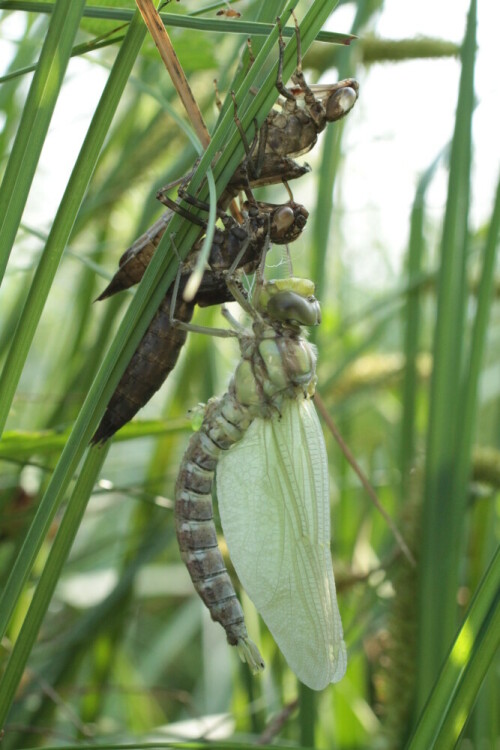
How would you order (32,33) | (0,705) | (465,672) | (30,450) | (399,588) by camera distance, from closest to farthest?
(465,672) < (0,705) < (30,450) < (399,588) < (32,33)

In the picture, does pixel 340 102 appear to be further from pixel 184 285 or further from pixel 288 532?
pixel 288 532

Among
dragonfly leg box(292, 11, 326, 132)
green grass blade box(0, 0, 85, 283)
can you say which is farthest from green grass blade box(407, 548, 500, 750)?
dragonfly leg box(292, 11, 326, 132)

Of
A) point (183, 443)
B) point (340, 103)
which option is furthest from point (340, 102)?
point (183, 443)

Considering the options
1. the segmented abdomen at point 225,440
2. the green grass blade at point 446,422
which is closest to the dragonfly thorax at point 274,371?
the segmented abdomen at point 225,440

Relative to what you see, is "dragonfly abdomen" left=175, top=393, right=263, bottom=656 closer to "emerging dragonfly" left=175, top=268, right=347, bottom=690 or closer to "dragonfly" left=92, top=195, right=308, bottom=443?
"emerging dragonfly" left=175, top=268, right=347, bottom=690

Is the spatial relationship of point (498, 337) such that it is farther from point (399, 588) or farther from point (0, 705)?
point (0, 705)

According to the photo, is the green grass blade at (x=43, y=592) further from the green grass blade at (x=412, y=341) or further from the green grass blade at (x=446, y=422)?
the green grass blade at (x=412, y=341)

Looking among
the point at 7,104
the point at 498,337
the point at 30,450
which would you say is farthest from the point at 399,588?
the point at 498,337
